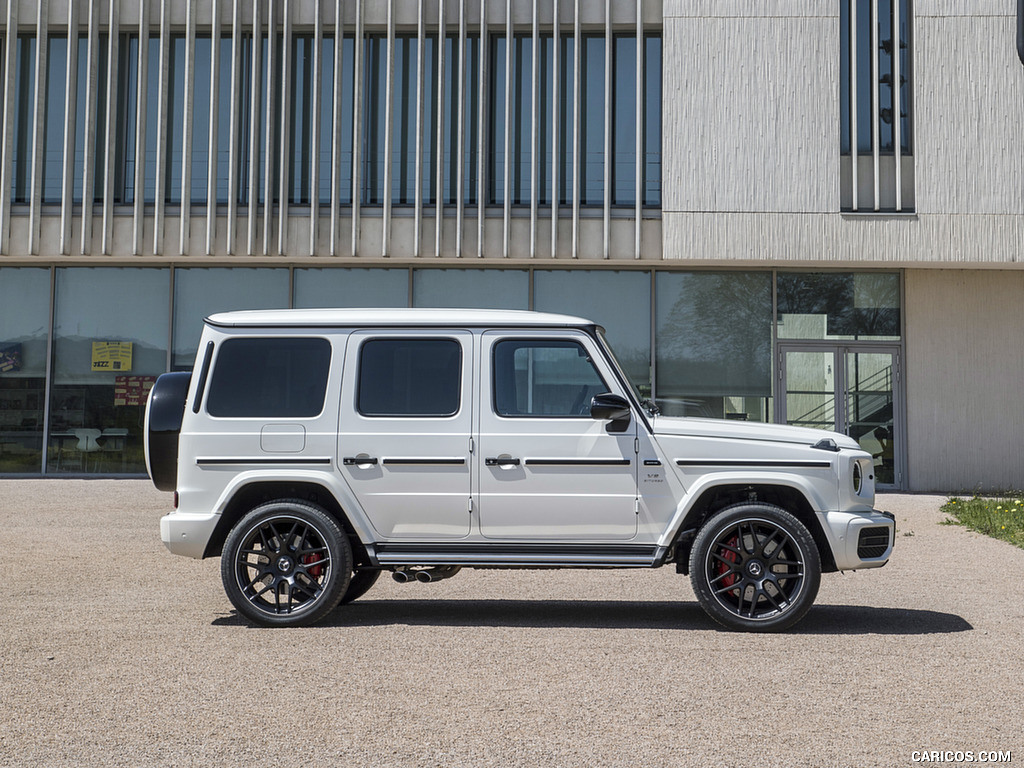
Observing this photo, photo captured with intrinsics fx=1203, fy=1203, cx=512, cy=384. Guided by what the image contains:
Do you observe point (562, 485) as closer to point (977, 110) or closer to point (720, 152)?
point (720, 152)

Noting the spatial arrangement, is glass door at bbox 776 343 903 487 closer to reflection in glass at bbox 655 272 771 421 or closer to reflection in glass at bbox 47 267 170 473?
reflection in glass at bbox 655 272 771 421

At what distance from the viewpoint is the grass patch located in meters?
12.3

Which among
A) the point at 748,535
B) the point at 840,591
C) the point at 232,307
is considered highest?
the point at 232,307

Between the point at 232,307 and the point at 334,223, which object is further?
the point at 232,307

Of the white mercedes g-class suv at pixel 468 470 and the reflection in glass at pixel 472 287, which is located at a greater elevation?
the reflection in glass at pixel 472 287

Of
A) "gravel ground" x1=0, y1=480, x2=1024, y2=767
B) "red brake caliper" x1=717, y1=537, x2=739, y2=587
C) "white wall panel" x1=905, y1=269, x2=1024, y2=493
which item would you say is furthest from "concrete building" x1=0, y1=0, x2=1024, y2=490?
"red brake caliper" x1=717, y1=537, x2=739, y2=587

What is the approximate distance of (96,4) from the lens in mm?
19125

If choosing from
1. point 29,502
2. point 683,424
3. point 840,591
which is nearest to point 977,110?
point 840,591

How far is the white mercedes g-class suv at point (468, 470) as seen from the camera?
6770 mm

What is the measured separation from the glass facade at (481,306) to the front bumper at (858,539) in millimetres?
11966

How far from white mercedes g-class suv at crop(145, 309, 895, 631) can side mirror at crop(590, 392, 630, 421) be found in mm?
11

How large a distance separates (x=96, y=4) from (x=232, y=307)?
5.22 m

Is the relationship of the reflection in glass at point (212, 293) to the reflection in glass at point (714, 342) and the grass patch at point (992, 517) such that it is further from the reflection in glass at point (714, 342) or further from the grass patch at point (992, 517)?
the grass patch at point (992, 517)

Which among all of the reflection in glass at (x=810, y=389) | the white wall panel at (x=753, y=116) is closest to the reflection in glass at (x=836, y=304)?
the reflection in glass at (x=810, y=389)
